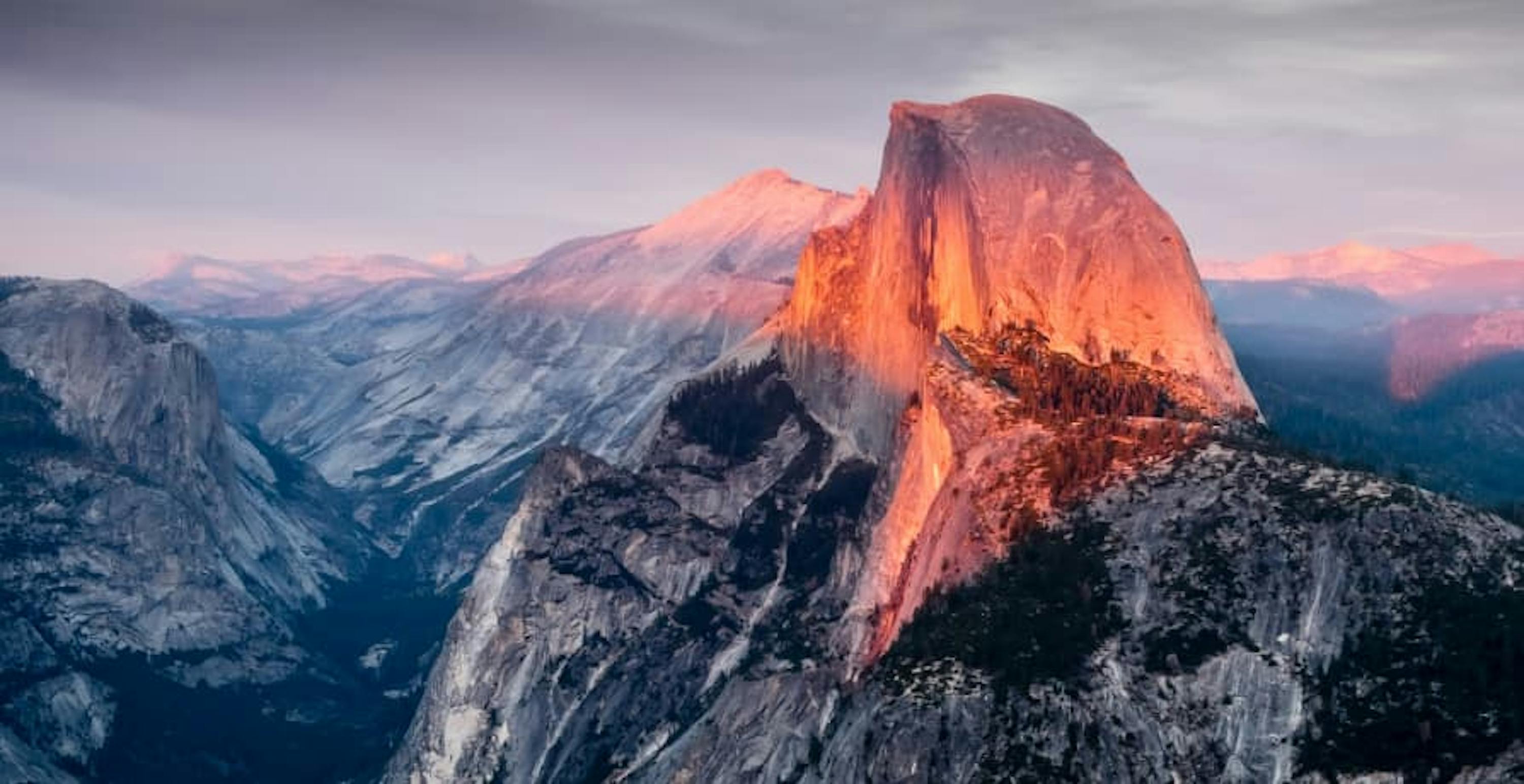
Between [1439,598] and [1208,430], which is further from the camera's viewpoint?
[1208,430]

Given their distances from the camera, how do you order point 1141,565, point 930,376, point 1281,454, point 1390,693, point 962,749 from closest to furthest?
point 1390,693 → point 962,749 → point 1141,565 → point 1281,454 → point 930,376

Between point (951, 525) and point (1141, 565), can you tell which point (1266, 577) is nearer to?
point (1141, 565)

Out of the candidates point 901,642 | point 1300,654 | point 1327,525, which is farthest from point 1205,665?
point 901,642

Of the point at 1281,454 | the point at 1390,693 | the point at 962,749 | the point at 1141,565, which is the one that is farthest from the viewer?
the point at 1281,454

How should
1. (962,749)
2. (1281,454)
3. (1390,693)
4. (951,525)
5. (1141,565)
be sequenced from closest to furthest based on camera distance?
(1390,693)
(962,749)
(1141,565)
(1281,454)
(951,525)

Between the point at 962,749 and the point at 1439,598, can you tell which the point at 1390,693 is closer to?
the point at 1439,598

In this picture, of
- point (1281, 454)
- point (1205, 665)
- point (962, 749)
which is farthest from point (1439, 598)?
point (962, 749)

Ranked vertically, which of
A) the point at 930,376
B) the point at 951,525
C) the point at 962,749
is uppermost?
the point at 930,376

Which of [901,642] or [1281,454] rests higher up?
[1281,454]

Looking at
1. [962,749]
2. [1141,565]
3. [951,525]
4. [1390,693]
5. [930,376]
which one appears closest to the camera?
[1390,693]
